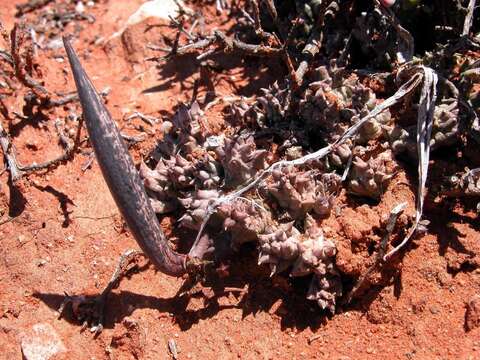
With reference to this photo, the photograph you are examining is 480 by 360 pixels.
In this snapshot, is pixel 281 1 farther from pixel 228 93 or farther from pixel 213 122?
pixel 213 122

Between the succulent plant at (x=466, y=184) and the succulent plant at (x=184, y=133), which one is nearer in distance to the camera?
the succulent plant at (x=466, y=184)

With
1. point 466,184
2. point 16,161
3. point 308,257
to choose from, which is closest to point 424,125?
point 466,184

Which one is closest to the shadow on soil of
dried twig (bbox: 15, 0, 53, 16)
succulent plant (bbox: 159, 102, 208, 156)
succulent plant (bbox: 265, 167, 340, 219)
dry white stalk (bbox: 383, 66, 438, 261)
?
succulent plant (bbox: 265, 167, 340, 219)

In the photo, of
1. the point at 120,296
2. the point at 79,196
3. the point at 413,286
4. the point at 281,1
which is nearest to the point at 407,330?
the point at 413,286

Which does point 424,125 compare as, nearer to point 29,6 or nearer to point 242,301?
point 242,301

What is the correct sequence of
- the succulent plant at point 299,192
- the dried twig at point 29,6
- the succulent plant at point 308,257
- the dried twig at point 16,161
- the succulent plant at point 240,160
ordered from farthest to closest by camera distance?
the dried twig at point 29,6 < the dried twig at point 16,161 < the succulent plant at point 240,160 < the succulent plant at point 299,192 < the succulent plant at point 308,257

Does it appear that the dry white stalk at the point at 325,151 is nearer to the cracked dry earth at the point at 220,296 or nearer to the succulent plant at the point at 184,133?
the cracked dry earth at the point at 220,296

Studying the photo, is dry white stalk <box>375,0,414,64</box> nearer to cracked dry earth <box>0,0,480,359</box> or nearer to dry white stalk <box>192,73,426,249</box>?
dry white stalk <box>192,73,426,249</box>

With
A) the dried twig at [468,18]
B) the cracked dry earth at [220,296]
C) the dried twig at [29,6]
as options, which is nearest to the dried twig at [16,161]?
the cracked dry earth at [220,296]
